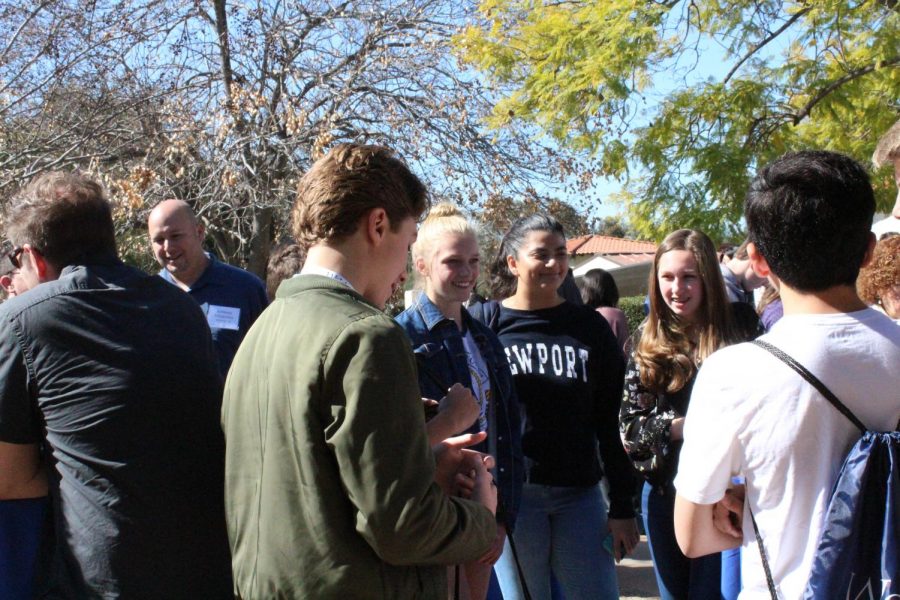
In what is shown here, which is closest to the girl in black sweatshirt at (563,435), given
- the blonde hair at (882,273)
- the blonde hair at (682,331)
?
the blonde hair at (682,331)

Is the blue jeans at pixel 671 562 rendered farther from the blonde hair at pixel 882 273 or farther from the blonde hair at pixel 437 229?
the blonde hair at pixel 437 229

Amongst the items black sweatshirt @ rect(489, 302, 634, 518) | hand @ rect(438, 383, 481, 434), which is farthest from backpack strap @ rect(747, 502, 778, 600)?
black sweatshirt @ rect(489, 302, 634, 518)

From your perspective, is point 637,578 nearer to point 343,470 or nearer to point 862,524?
point 862,524

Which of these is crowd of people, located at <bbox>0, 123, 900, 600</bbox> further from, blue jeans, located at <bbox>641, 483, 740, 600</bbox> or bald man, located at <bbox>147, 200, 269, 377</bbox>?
bald man, located at <bbox>147, 200, 269, 377</bbox>

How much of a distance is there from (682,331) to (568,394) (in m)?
0.54

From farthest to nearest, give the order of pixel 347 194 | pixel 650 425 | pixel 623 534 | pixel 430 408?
pixel 623 534
pixel 650 425
pixel 430 408
pixel 347 194

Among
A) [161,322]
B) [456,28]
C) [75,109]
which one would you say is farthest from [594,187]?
[161,322]

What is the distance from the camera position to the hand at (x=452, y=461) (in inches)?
81.4

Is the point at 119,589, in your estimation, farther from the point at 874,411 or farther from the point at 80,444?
the point at 874,411

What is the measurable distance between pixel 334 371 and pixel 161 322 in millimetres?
883

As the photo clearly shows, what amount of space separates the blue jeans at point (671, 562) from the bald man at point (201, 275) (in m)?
2.44

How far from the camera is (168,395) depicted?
2.29 meters

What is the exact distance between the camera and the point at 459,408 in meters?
2.24

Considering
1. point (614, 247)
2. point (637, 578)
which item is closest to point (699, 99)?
point (637, 578)
